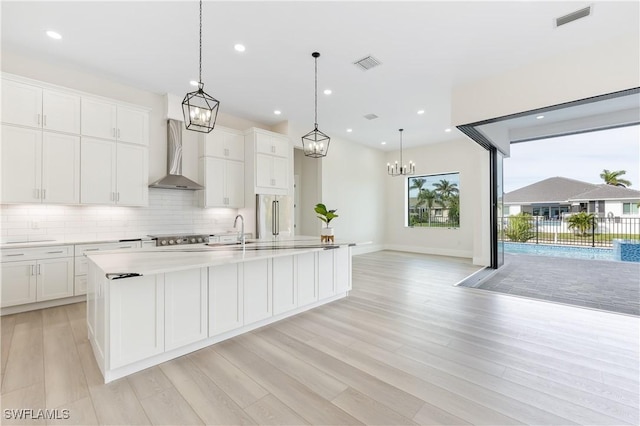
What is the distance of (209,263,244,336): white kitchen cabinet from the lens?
8.69 ft

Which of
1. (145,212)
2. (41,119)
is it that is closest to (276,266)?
(145,212)

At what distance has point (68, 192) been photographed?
4.02 metres

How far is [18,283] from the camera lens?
11.5 ft

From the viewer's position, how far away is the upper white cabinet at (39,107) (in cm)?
357

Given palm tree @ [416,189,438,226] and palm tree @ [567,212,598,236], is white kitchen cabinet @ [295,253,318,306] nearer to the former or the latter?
palm tree @ [416,189,438,226]

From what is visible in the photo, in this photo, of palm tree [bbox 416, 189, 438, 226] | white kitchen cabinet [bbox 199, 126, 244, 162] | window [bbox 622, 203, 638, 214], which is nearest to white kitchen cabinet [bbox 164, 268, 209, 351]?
white kitchen cabinet [bbox 199, 126, 244, 162]

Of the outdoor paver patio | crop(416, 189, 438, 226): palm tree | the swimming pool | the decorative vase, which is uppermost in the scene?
crop(416, 189, 438, 226): palm tree

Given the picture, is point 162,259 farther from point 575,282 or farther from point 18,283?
point 575,282

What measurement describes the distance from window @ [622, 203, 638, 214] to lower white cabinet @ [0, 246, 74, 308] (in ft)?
41.2

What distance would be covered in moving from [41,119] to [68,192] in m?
1.01

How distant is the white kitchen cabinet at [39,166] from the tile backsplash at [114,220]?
367 millimetres

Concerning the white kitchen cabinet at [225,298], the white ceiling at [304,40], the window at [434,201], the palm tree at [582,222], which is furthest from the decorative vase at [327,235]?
the palm tree at [582,222]

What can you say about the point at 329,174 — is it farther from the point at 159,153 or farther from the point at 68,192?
the point at 68,192

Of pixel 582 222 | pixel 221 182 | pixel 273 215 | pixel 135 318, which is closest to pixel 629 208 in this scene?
pixel 582 222
